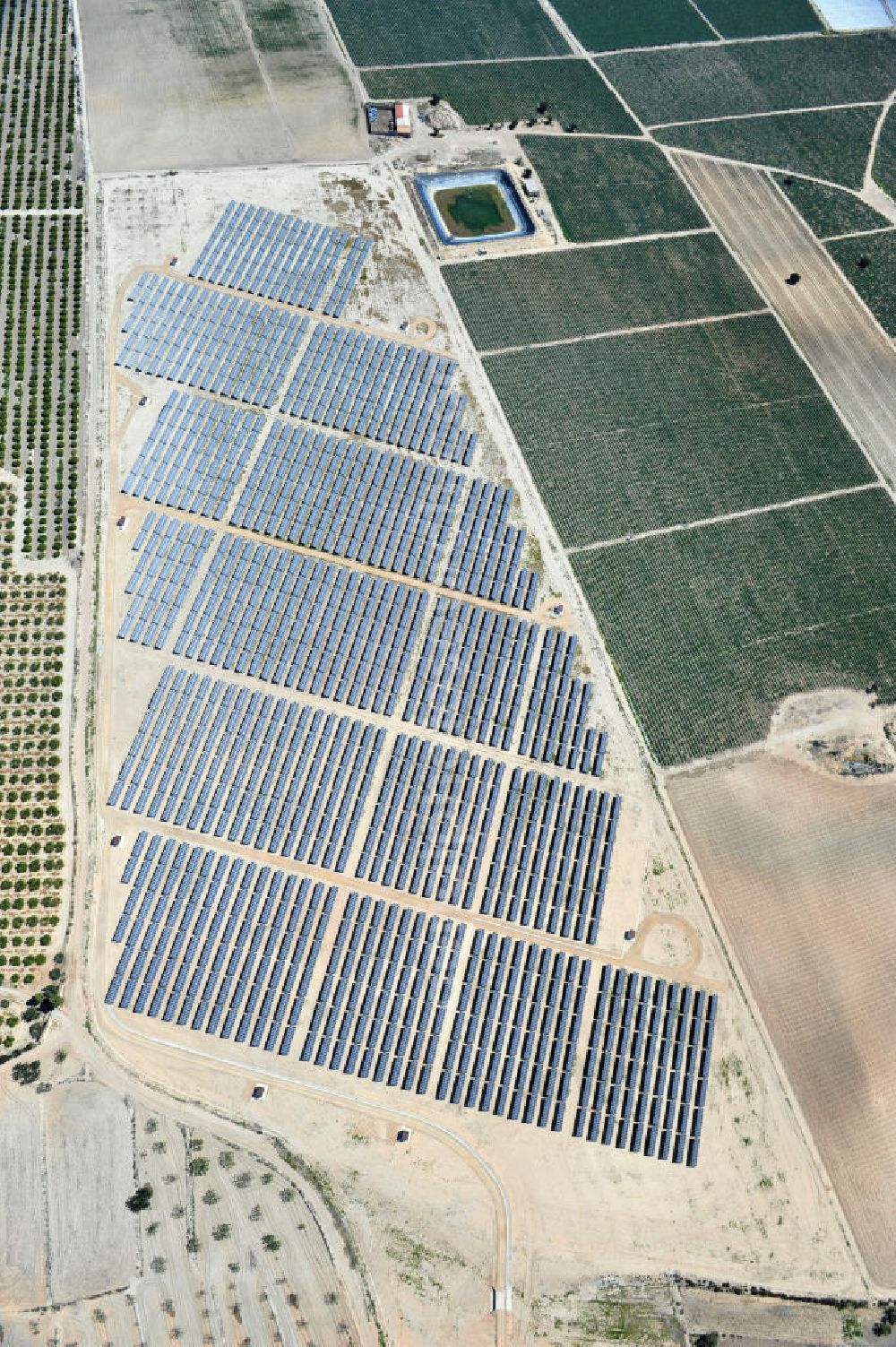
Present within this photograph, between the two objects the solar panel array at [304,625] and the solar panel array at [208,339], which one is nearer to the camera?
the solar panel array at [304,625]

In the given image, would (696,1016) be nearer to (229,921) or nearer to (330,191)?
(229,921)

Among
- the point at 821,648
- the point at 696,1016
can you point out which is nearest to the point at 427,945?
the point at 696,1016

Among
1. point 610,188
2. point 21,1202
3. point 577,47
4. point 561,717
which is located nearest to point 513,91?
point 577,47

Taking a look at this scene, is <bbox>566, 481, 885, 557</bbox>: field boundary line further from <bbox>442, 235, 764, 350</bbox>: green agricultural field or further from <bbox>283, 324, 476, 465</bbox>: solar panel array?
<bbox>442, 235, 764, 350</bbox>: green agricultural field

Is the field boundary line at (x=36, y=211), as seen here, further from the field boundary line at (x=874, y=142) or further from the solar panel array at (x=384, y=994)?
the field boundary line at (x=874, y=142)

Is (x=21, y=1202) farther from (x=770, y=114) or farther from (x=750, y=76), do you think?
(x=750, y=76)

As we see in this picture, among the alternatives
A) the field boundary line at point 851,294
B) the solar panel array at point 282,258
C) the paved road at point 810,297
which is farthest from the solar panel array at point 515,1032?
the solar panel array at point 282,258

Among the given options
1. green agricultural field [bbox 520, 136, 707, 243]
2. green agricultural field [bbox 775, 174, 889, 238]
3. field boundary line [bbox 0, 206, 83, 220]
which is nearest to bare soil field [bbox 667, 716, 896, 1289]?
green agricultural field [bbox 520, 136, 707, 243]
